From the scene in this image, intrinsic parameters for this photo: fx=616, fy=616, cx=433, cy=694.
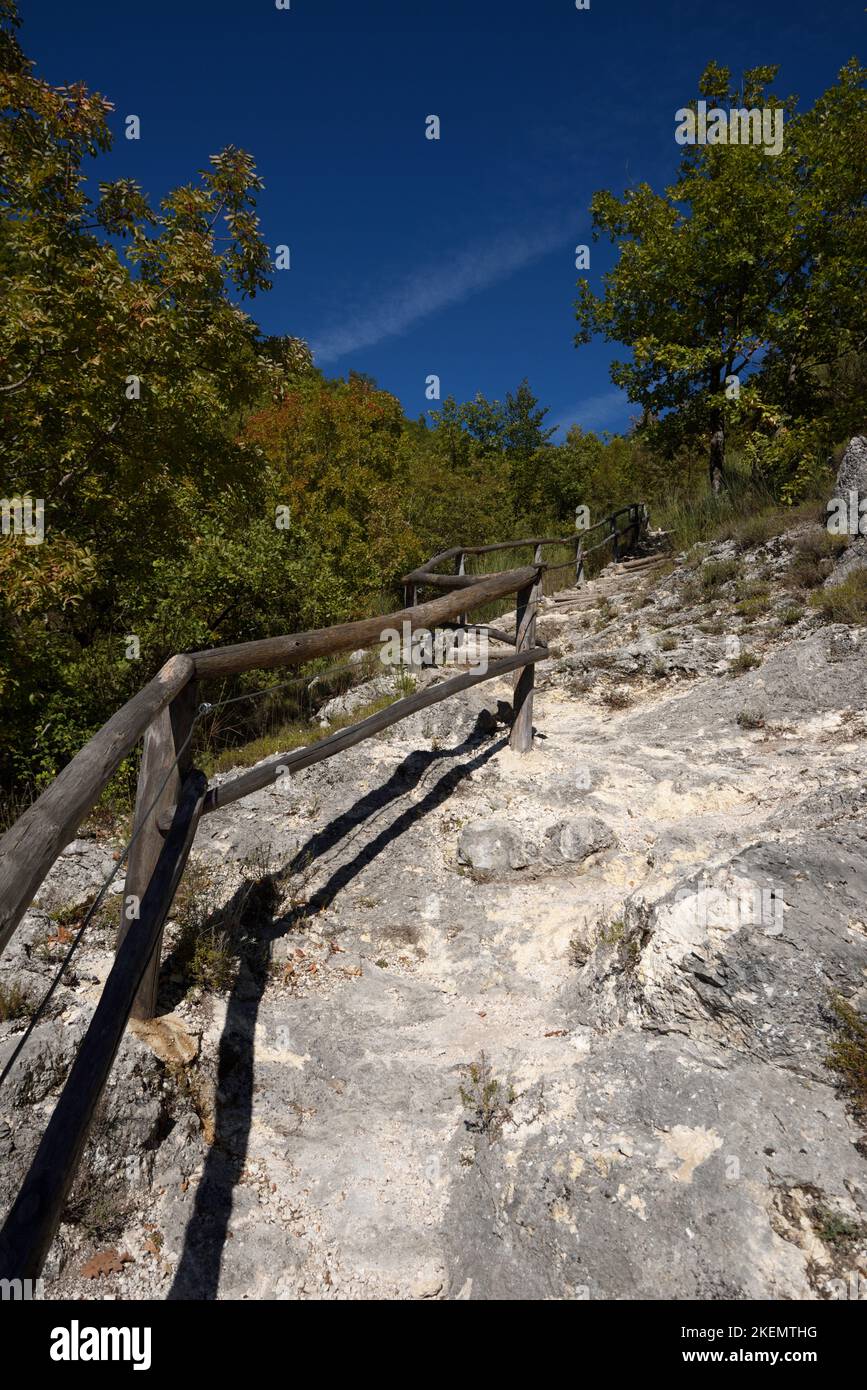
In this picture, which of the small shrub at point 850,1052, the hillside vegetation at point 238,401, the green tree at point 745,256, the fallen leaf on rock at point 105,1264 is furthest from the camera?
the green tree at point 745,256

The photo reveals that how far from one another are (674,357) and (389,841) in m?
12.4

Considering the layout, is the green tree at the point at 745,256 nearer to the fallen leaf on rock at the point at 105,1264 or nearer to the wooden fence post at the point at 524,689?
the wooden fence post at the point at 524,689

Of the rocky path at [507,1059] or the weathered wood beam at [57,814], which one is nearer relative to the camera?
the weathered wood beam at [57,814]

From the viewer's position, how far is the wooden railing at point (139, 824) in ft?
4.47

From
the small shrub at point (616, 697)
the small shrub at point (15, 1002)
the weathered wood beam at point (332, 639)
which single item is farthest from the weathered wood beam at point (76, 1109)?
the small shrub at point (616, 697)

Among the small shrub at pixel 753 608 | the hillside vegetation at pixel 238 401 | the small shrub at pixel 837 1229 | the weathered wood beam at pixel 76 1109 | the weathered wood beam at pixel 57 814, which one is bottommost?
the small shrub at pixel 837 1229

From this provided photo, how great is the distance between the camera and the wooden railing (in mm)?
1361

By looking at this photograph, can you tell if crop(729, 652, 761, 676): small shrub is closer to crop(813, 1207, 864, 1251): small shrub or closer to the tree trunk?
crop(813, 1207, 864, 1251): small shrub

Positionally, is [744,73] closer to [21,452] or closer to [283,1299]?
[21,452]

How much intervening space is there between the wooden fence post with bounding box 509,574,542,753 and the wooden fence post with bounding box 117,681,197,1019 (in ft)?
11.6

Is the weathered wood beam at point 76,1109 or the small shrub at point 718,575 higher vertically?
the small shrub at point 718,575

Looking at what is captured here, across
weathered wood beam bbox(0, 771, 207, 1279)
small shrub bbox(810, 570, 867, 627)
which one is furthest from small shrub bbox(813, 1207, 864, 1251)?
small shrub bbox(810, 570, 867, 627)

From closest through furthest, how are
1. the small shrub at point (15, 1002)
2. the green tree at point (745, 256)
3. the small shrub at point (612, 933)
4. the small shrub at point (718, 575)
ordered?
the small shrub at point (15, 1002), the small shrub at point (612, 933), the small shrub at point (718, 575), the green tree at point (745, 256)
